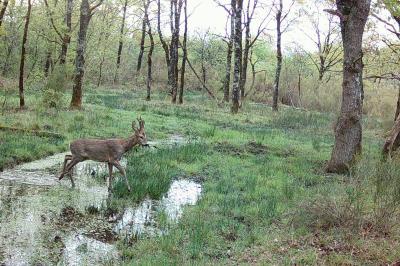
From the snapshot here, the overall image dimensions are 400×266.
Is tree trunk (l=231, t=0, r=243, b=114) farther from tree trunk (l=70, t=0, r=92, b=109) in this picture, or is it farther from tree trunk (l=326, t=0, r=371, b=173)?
tree trunk (l=326, t=0, r=371, b=173)

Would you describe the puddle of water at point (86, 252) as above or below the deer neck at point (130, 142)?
below

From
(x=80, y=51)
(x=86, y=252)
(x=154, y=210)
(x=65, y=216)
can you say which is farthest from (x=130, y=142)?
(x=80, y=51)

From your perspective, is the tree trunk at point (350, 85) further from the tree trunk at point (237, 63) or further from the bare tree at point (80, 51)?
the tree trunk at point (237, 63)

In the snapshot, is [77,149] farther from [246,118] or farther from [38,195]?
[246,118]

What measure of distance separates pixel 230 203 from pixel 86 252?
302 centimetres

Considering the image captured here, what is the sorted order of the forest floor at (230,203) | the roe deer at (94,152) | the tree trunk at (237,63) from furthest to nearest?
the tree trunk at (237,63)
the roe deer at (94,152)
the forest floor at (230,203)

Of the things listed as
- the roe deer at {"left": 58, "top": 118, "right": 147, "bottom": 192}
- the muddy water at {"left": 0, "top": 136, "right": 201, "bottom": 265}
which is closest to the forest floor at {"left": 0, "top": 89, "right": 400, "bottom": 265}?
the muddy water at {"left": 0, "top": 136, "right": 201, "bottom": 265}

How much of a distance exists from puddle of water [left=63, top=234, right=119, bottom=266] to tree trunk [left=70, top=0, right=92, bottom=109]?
13680 mm

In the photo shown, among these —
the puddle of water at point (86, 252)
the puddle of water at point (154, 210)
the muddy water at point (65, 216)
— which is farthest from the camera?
the puddle of water at point (154, 210)

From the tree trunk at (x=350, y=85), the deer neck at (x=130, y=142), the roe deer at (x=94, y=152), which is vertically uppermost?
the tree trunk at (x=350, y=85)

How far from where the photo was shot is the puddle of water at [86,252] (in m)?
5.99

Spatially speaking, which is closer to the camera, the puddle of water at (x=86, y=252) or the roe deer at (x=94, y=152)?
the puddle of water at (x=86, y=252)

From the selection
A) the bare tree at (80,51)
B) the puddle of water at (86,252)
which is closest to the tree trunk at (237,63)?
the bare tree at (80,51)

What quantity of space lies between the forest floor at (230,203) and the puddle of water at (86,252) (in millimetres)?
54
